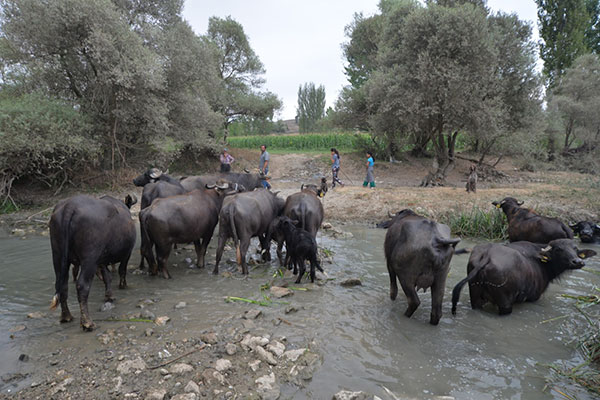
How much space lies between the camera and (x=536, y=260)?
571cm

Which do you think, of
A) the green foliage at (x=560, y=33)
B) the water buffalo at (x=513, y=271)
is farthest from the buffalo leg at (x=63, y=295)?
the green foliage at (x=560, y=33)

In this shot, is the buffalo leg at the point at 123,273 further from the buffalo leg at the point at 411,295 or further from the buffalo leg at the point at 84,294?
the buffalo leg at the point at 411,295

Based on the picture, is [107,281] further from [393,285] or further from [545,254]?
[545,254]

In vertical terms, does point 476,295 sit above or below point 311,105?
below

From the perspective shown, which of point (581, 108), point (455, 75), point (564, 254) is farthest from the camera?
point (581, 108)

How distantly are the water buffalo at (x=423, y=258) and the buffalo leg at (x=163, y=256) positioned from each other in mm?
4292

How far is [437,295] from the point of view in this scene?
4734 mm

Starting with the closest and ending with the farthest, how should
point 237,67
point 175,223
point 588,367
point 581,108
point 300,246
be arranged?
point 588,367
point 300,246
point 175,223
point 581,108
point 237,67

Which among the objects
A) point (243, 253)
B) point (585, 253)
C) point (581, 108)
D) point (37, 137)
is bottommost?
point (243, 253)

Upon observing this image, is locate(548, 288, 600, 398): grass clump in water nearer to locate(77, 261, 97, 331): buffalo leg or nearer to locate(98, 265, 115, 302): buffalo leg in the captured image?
locate(77, 261, 97, 331): buffalo leg

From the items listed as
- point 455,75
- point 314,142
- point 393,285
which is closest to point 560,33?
point 314,142

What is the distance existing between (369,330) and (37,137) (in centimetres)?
1456

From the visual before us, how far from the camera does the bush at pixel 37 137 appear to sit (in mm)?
12852

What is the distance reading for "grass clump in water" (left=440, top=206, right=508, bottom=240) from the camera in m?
10.4
